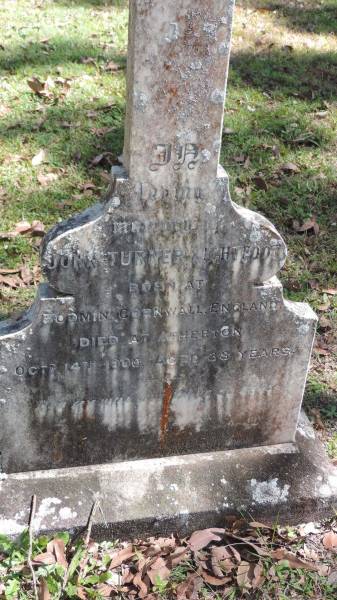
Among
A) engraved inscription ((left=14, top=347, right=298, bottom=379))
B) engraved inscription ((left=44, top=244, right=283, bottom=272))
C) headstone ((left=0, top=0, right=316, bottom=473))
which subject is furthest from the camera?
engraved inscription ((left=14, top=347, right=298, bottom=379))

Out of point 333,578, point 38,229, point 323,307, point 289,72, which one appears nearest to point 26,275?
point 38,229

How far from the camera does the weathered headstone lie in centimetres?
281

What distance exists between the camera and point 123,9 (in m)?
8.75

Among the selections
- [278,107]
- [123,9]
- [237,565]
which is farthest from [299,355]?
[123,9]

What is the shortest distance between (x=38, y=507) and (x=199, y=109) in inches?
72.0

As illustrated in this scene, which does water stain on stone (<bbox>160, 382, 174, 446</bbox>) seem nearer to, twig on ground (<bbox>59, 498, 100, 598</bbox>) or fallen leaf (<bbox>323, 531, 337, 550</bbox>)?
twig on ground (<bbox>59, 498, 100, 598</bbox>)

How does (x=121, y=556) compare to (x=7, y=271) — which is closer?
(x=121, y=556)

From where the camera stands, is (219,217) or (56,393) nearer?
(219,217)

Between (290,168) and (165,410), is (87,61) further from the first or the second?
(165,410)

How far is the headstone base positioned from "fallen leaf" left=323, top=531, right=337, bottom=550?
107 mm

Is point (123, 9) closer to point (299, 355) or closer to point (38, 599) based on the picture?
point (299, 355)

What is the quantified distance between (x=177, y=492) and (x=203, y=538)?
232 mm

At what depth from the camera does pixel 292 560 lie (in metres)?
3.31

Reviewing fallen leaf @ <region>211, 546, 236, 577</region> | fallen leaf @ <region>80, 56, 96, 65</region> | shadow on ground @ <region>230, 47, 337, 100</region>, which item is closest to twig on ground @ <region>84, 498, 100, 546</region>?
fallen leaf @ <region>211, 546, 236, 577</region>
